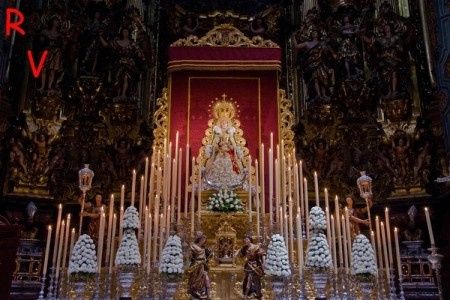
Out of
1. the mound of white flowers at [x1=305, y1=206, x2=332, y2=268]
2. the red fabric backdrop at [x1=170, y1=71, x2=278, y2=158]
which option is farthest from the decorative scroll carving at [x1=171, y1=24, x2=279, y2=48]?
the mound of white flowers at [x1=305, y1=206, x2=332, y2=268]

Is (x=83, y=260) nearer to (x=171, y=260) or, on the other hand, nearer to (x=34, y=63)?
(x=171, y=260)

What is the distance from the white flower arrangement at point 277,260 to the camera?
700cm

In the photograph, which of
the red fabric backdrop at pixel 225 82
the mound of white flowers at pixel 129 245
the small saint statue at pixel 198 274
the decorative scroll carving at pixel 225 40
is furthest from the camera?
the decorative scroll carving at pixel 225 40

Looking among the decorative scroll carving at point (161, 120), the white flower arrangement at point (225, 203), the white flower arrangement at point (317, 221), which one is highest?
the decorative scroll carving at point (161, 120)

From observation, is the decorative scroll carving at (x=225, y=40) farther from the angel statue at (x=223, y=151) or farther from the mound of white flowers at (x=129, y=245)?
the mound of white flowers at (x=129, y=245)

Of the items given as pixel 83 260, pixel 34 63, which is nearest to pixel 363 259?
pixel 83 260

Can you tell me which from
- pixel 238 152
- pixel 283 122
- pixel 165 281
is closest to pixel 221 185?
pixel 238 152

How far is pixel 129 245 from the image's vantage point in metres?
7.25

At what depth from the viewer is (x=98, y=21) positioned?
12.3m

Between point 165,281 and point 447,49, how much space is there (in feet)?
23.7

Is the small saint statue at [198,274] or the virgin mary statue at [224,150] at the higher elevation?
the virgin mary statue at [224,150]

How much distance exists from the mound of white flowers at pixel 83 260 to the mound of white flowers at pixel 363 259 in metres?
3.46

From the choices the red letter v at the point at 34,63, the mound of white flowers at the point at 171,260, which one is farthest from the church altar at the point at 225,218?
the red letter v at the point at 34,63

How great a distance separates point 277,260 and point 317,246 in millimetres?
563
